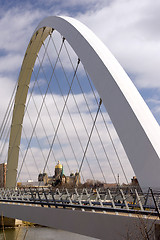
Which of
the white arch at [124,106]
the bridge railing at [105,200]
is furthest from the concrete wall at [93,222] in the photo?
the white arch at [124,106]

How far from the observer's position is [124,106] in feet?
38.1

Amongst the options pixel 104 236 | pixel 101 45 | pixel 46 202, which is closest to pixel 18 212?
pixel 46 202

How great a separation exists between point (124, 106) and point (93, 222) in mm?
4083

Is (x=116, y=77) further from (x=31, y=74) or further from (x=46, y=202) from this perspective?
(x=31, y=74)

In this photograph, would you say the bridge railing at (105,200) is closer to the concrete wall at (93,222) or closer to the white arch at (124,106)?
the concrete wall at (93,222)

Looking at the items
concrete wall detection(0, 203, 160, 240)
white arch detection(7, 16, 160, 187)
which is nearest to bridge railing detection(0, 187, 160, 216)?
concrete wall detection(0, 203, 160, 240)

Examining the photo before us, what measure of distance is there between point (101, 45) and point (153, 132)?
5598 mm

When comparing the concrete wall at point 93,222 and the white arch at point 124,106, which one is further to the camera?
the white arch at point 124,106

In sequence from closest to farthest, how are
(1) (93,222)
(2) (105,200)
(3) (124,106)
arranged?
(1) (93,222), (2) (105,200), (3) (124,106)

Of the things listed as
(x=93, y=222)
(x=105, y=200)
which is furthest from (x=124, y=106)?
(x=93, y=222)

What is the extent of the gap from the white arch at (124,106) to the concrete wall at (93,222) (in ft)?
6.94

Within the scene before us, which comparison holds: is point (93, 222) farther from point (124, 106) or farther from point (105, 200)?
point (124, 106)

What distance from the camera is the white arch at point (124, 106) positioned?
10523mm

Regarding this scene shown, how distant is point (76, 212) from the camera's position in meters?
10.6
